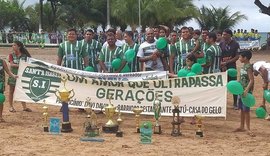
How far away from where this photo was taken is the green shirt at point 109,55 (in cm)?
993

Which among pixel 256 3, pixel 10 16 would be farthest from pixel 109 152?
pixel 10 16

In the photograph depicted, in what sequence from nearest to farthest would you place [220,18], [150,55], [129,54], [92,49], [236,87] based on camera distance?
[236,87] → [129,54] → [150,55] → [92,49] → [220,18]

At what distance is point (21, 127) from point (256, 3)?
28656 mm

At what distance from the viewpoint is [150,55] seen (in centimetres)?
962

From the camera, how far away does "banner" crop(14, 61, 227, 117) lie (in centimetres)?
830

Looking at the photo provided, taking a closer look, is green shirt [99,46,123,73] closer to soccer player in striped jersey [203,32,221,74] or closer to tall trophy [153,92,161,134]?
soccer player in striped jersey [203,32,221,74]

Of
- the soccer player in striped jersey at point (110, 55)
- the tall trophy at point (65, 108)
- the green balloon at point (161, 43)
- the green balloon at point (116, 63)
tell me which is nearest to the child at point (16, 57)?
the soccer player in striped jersey at point (110, 55)

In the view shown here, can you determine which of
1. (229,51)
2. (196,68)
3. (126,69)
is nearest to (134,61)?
(126,69)

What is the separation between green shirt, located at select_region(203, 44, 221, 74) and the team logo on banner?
116 inches

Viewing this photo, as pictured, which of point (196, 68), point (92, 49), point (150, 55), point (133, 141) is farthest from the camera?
point (92, 49)

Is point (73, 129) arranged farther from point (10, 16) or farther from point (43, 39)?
point (10, 16)

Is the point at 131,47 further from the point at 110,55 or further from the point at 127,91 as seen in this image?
the point at 127,91

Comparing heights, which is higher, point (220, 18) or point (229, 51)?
point (220, 18)

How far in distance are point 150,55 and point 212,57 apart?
130 centimetres
